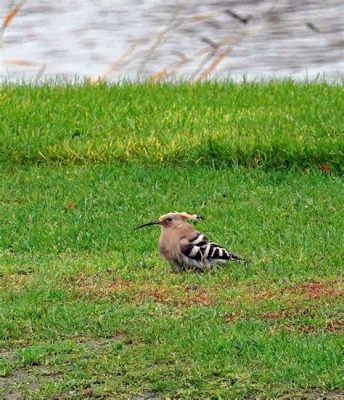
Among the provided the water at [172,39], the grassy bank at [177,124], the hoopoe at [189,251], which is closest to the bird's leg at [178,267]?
the hoopoe at [189,251]

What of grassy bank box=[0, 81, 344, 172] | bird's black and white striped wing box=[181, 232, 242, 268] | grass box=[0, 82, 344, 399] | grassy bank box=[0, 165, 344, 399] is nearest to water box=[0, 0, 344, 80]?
grassy bank box=[0, 81, 344, 172]

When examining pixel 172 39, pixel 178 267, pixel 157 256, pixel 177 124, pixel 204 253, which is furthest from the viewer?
pixel 172 39

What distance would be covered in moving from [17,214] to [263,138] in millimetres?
2378

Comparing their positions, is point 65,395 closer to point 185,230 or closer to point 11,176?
point 185,230

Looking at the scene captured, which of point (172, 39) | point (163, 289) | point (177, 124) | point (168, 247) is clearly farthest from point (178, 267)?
point (172, 39)

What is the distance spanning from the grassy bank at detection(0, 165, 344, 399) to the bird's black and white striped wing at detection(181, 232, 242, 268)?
10cm

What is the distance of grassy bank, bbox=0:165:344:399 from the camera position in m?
6.26

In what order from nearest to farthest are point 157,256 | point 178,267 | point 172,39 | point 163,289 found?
point 163,289 → point 178,267 → point 157,256 → point 172,39

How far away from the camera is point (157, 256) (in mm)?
8578

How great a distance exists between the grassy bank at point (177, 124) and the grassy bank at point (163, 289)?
25cm

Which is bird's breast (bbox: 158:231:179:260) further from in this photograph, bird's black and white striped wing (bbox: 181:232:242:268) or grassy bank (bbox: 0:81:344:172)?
grassy bank (bbox: 0:81:344:172)

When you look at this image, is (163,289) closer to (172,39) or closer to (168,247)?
(168,247)

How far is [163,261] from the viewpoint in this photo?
839 cm

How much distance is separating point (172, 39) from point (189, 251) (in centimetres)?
835
